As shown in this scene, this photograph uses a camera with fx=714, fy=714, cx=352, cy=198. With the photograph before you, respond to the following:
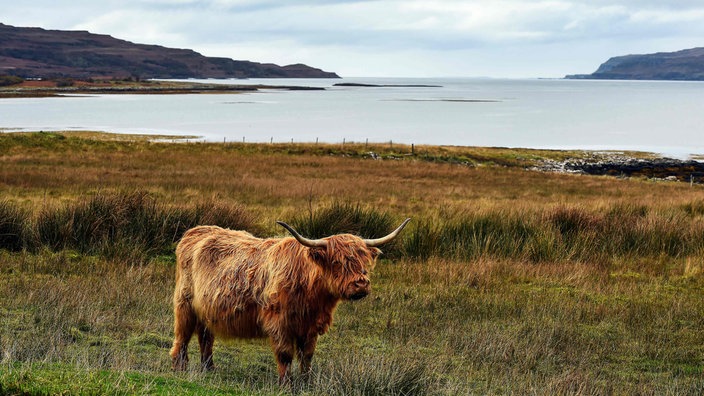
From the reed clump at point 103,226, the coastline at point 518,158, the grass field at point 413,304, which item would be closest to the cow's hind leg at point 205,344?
the grass field at point 413,304

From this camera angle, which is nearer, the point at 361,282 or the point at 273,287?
the point at 361,282

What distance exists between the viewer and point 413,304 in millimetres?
9320

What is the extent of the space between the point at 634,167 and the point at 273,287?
49183mm

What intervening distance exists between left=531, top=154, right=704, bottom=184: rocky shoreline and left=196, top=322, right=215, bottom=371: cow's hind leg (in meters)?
42.7

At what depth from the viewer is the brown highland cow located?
18.1 feet

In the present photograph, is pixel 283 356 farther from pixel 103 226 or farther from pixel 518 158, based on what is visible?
pixel 518 158

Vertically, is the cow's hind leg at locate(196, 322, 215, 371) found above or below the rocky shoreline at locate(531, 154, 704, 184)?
above

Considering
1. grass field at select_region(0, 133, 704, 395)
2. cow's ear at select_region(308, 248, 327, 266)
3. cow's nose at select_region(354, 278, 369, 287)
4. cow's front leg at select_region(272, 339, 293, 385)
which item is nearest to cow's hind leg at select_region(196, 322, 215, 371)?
grass field at select_region(0, 133, 704, 395)

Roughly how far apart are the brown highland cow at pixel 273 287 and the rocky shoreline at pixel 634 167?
4284 cm

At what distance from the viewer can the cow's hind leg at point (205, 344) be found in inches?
252

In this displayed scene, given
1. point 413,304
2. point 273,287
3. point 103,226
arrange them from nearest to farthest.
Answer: point 273,287 < point 413,304 < point 103,226

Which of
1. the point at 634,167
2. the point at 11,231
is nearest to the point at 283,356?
the point at 11,231

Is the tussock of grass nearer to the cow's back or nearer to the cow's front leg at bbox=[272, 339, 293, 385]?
the cow's back

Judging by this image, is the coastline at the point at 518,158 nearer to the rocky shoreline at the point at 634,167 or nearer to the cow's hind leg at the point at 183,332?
the rocky shoreline at the point at 634,167
